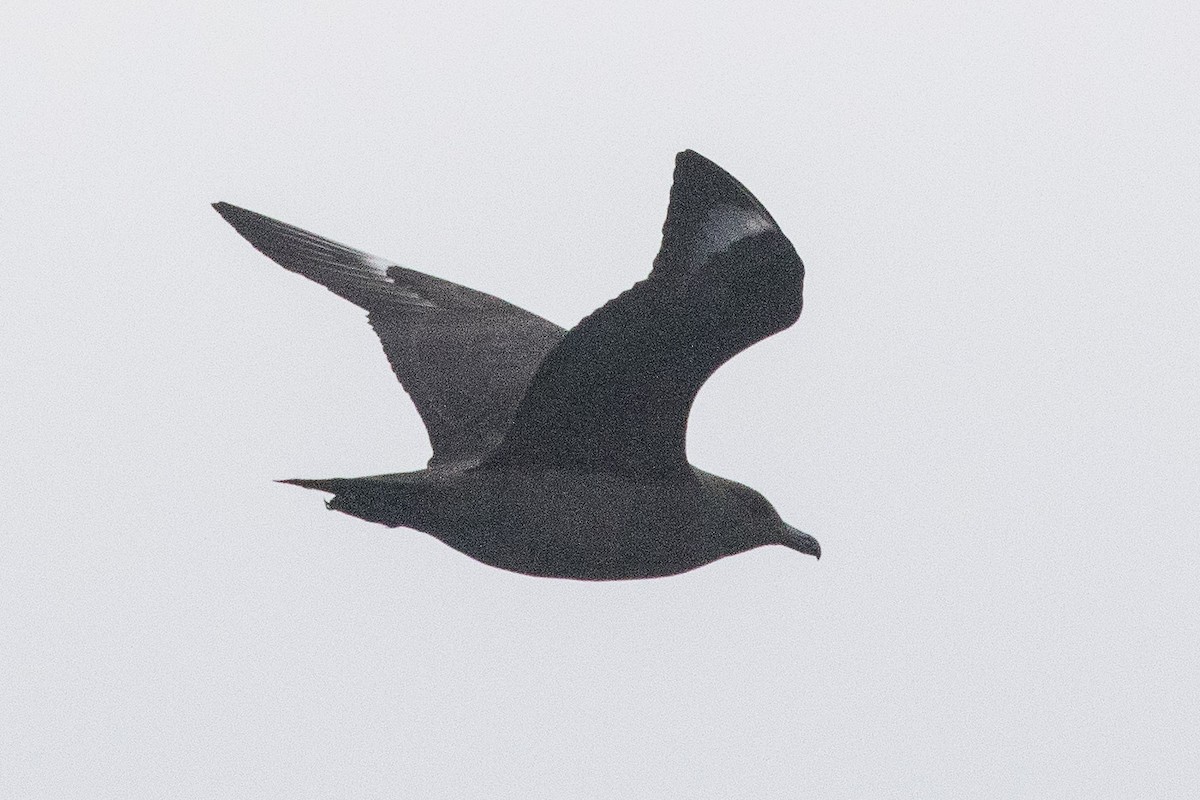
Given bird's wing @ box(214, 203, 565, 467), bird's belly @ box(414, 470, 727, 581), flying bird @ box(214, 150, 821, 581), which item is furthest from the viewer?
bird's wing @ box(214, 203, 565, 467)

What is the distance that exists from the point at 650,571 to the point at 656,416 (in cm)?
67

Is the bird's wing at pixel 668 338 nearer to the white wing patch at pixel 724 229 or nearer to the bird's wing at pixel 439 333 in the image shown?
the white wing patch at pixel 724 229

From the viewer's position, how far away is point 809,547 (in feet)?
27.8

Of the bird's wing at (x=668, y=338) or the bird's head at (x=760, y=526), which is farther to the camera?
the bird's head at (x=760, y=526)

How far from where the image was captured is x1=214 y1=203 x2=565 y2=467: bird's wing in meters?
8.37

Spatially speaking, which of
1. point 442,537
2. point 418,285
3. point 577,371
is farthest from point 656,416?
point 418,285

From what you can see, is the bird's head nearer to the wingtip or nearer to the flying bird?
the flying bird

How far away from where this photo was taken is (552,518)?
7.61 meters

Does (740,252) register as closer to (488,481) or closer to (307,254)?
(488,481)

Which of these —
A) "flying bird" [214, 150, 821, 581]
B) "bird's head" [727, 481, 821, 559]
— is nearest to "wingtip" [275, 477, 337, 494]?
"flying bird" [214, 150, 821, 581]

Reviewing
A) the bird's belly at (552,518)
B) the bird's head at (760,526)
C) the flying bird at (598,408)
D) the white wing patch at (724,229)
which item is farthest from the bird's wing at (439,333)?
the white wing patch at (724,229)

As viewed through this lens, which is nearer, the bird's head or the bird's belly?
the bird's belly

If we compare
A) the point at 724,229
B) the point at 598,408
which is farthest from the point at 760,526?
the point at 724,229

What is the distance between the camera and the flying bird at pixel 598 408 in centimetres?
661
